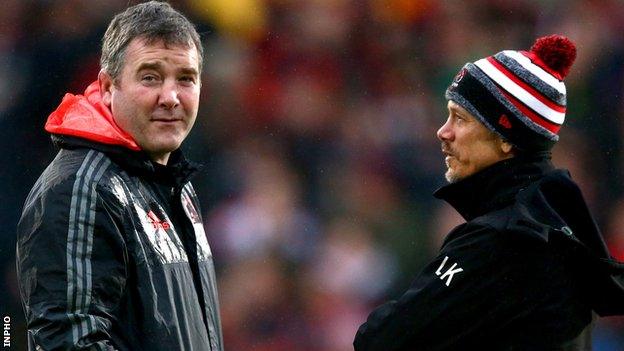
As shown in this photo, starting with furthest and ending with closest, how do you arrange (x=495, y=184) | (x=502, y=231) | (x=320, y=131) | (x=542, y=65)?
(x=320, y=131) → (x=542, y=65) → (x=495, y=184) → (x=502, y=231)

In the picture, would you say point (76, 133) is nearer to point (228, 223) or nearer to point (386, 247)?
point (228, 223)

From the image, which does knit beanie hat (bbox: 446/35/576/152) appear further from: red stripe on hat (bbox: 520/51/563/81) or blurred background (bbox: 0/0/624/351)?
blurred background (bbox: 0/0/624/351)

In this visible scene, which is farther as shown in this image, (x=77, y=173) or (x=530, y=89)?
(x=530, y=89)

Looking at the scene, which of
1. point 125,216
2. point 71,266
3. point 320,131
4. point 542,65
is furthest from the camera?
point 320,131

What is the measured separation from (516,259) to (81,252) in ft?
3.58

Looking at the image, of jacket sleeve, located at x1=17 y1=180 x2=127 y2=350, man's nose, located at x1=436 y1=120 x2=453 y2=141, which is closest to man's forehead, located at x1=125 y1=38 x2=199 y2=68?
jacket sleeve, located at x1=17 y1=180 x2=127 y2=350

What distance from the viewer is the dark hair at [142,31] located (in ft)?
8.31

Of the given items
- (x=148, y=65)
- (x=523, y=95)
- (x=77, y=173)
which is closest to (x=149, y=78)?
(x=148, y=65)

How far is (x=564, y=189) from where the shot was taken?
271cm

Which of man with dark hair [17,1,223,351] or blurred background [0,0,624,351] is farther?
blurred background [0,0,624,351]

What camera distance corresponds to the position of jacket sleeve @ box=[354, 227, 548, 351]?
2.63 m

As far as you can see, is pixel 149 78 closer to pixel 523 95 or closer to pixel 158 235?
pixel 158 235

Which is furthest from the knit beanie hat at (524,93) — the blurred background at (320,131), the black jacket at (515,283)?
the blurred background at (320,131)

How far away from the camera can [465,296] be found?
265cm
